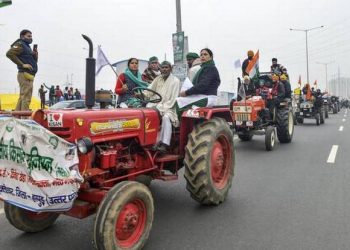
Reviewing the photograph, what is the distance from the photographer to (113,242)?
12.6 ft

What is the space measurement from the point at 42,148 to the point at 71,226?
5.60 ft

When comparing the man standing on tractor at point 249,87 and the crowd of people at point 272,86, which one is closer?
the man standing on tractor at point 249,87

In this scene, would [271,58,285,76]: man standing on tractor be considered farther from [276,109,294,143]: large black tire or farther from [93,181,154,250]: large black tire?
[93,181,154,250]: large black tire

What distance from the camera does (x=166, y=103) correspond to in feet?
19.0

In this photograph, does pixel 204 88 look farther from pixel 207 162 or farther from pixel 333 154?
pixel 333 154

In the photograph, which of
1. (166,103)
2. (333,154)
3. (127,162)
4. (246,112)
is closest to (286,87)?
(246,112)

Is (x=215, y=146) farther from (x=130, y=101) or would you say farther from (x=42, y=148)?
(x=42, y=148)

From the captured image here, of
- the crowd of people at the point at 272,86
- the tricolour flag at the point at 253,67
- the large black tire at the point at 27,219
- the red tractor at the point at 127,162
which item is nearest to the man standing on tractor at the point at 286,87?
the crowd of people at the point at 272,86

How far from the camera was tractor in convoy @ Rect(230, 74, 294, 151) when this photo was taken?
37.8 feet

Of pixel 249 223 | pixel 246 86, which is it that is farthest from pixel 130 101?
pixel 246 86

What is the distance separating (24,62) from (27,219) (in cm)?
369

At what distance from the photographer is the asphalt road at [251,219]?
4473mm

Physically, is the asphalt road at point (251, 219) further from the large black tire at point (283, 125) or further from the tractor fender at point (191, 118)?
the large black tire at point (283, 125)

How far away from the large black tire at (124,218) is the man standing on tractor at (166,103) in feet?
4.31
